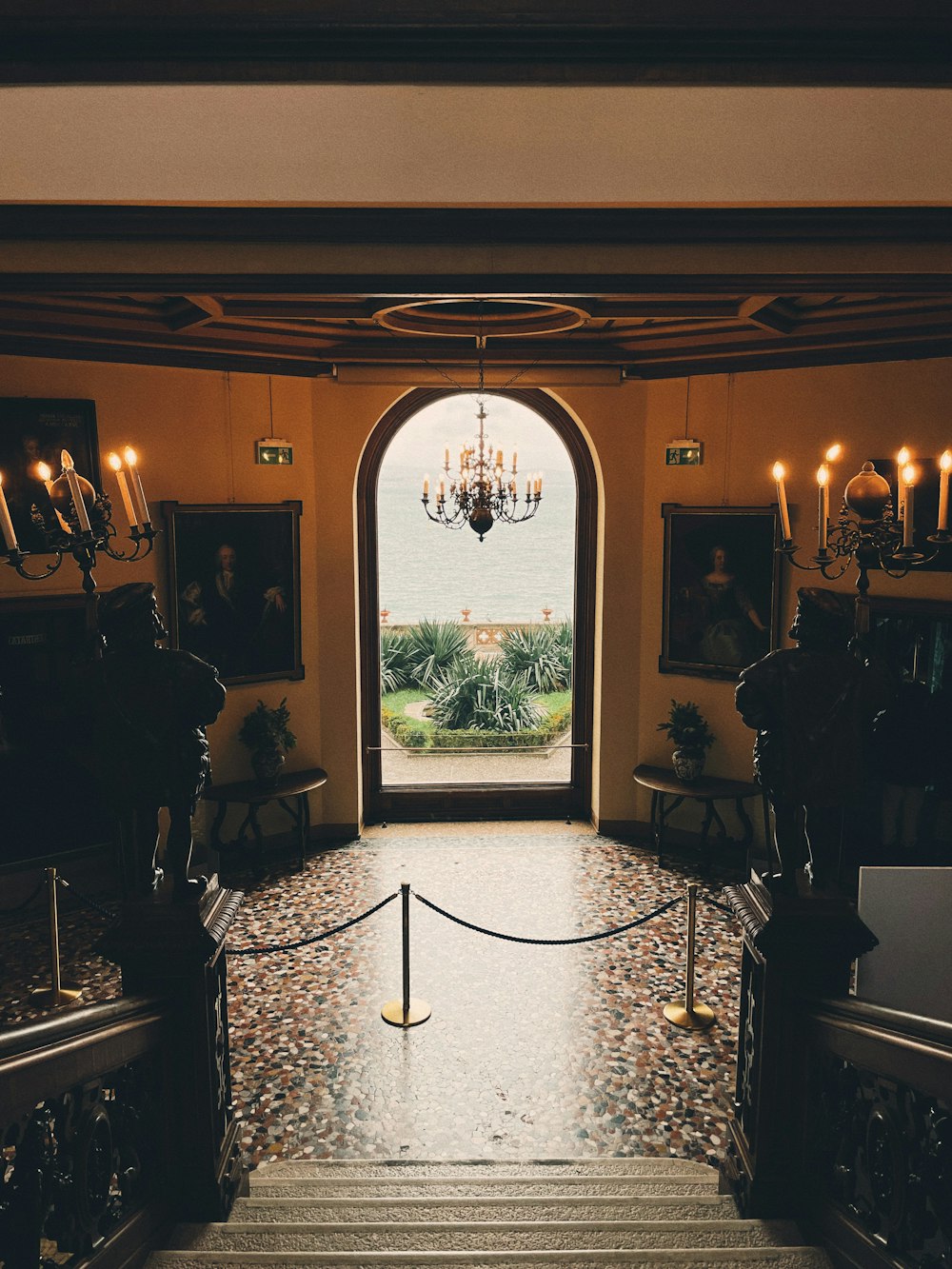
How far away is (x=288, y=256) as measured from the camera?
347 centimetres

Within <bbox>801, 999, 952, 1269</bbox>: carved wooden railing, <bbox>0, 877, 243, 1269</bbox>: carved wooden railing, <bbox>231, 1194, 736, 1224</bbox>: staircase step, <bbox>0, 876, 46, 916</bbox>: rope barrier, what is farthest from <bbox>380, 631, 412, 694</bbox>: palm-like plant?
<bbox>801, 999, 952, 1269</bbox>: carved wooden railing

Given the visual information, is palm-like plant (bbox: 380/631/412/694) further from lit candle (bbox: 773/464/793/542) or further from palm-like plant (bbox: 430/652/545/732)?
lit candle (bbox: 773/464/793/542)

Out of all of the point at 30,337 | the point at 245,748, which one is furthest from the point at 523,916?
the point at 30,337

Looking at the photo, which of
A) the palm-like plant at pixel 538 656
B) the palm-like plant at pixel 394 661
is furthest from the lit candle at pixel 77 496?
the palm-like plant at pixel 538 656

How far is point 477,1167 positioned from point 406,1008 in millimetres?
1361

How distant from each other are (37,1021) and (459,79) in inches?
103

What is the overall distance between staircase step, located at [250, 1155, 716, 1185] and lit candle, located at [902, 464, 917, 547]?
2.76 meters

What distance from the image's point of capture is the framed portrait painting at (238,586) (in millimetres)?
7125

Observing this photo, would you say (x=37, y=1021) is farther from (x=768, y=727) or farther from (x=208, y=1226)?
(x=768, y=727)

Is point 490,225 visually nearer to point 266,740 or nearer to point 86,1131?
point 86,1131

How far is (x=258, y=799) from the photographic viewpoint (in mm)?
7133

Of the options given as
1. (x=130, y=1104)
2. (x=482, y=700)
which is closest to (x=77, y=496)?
(x=130, y=1104)

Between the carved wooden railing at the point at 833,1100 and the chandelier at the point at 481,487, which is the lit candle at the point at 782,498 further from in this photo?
the chandelier at the point at 481,487

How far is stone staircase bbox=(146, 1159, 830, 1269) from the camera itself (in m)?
2.62
